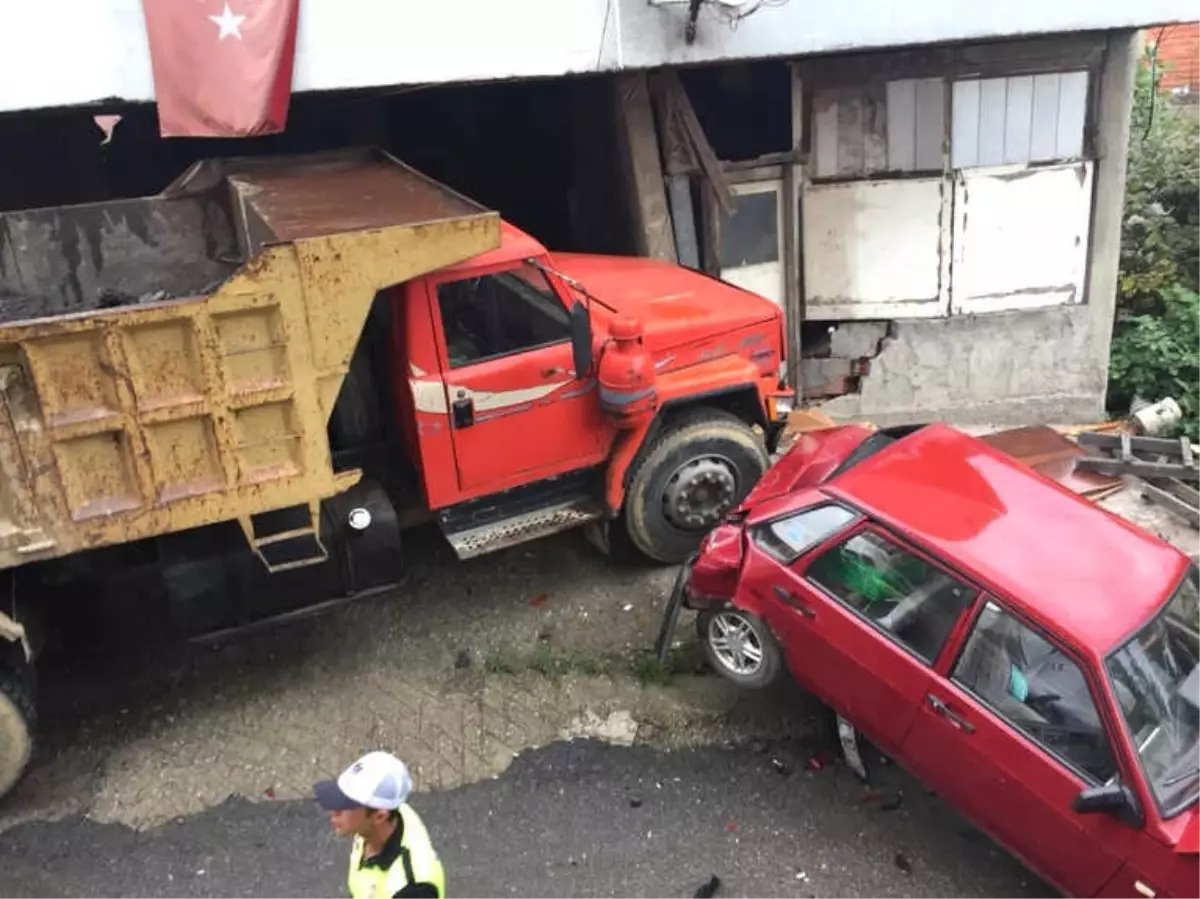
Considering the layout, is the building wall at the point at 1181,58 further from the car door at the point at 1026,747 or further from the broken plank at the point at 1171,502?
the car door at the point at 1026,747

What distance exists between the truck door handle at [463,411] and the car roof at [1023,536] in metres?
1.94

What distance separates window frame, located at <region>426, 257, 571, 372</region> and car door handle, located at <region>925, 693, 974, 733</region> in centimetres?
269

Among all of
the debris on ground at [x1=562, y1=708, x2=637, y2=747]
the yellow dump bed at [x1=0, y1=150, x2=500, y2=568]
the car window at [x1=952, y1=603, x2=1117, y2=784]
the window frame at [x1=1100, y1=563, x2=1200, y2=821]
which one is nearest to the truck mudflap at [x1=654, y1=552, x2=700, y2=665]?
the debris on ground at [x1=562, y1=708, x2=637, y2=747]

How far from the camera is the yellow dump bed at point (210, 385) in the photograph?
4.50 meters

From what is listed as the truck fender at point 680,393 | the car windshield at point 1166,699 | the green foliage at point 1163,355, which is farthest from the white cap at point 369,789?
the green foliage at point 1163,355

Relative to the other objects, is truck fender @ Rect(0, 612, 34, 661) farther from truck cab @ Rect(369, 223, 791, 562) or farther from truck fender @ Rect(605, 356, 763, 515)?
truck fender @ Rect(605, 356, 763, 515)

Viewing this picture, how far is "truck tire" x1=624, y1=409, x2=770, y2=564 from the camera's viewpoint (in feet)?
20.5

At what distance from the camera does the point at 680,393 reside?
6.11m

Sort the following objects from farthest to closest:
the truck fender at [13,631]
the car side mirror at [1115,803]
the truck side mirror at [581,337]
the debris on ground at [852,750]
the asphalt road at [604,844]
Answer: the truck side mirror at [581,337], the debris on ground at [852,750], the truck fender at [13,631], the asphalt road at [604,844], the car side mirror at [1115,803]

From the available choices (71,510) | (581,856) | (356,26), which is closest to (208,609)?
(71,510)

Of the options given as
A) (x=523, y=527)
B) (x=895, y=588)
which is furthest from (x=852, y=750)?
(x=523, y=527)

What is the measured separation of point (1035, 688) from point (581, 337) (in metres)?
2.85

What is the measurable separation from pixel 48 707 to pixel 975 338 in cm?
724

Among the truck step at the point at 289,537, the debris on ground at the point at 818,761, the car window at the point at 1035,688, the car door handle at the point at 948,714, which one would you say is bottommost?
the debris on ground at the point at 818,761
